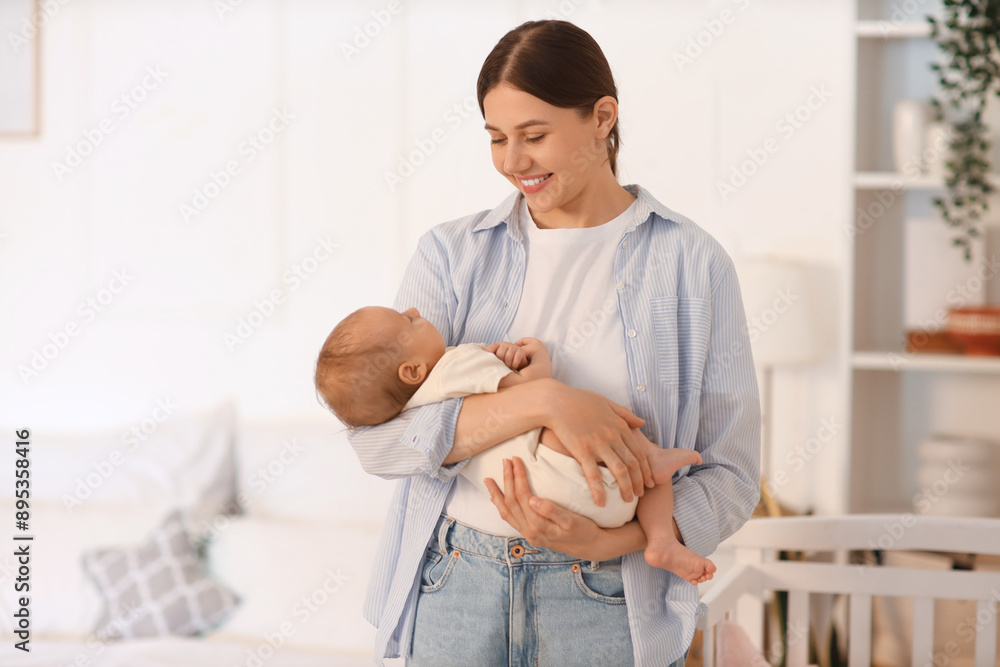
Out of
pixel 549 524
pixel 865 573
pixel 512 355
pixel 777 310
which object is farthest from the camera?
pixel 777 310

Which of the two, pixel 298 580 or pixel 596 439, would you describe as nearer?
pixel 596 439

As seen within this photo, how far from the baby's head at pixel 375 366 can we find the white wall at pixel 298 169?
1.41 m

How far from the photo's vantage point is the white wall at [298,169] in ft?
8.12

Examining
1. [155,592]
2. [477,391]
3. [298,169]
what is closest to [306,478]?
[155,592]

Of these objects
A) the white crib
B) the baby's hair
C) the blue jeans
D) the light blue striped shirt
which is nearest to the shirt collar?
the light blue striped shirt

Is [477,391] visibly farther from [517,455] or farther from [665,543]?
[665,543]

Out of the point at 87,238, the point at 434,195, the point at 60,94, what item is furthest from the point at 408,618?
the point at 60,94

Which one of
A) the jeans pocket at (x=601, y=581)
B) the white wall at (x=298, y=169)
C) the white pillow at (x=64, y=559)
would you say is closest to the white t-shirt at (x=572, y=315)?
the jeans pocket at (x=601, y=581)

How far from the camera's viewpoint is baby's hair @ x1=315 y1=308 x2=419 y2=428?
3.70 feet

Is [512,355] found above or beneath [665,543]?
above

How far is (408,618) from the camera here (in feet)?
3.72

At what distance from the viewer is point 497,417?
105cm

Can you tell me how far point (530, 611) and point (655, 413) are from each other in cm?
31

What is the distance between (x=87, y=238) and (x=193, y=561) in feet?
3.72
